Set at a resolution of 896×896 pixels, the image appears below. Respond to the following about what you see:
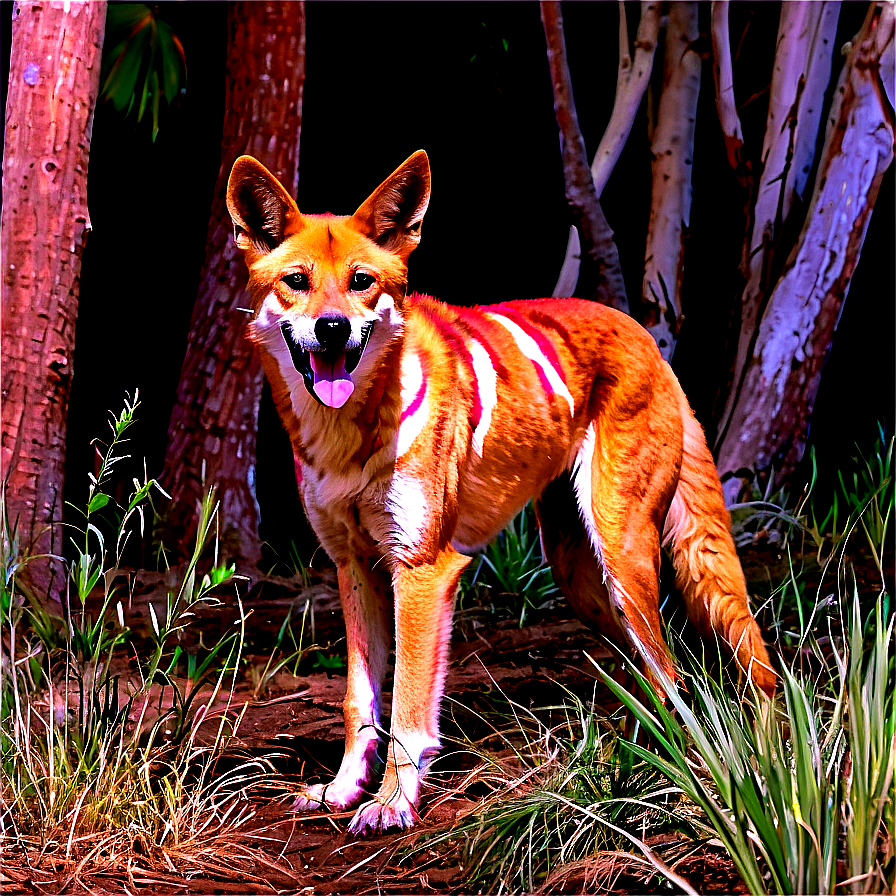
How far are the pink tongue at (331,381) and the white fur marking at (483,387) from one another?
58cm

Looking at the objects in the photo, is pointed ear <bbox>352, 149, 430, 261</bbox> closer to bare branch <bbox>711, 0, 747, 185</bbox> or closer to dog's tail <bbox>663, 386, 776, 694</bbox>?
dog's tail <bbox>663, 386, 776, 694</bbox>

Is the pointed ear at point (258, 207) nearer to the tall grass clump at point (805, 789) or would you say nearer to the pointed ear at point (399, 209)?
the pointed ear at point (399, 209)

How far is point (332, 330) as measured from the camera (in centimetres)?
273

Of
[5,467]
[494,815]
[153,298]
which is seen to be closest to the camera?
[494,815]

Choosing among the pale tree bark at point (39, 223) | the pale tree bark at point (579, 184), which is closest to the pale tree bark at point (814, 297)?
the pale tree bark at point (579, 184)

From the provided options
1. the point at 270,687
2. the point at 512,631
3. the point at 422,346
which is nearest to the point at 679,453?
the point at 422,346

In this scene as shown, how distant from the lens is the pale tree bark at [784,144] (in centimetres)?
551

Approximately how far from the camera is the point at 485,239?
6.11m

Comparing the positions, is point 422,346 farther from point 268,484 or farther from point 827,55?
point 827,55

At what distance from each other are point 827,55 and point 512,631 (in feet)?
11.9

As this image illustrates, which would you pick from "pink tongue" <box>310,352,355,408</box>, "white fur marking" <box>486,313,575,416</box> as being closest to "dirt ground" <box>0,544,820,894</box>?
"white fur marking" <box>486,313,575,416</box>

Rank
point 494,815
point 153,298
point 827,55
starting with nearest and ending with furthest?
point 494,815
point 827,55
point 153,298

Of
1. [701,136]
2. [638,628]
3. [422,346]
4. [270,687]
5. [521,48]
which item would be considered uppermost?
[521,48]

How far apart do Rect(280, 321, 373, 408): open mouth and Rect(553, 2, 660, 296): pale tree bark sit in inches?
116
